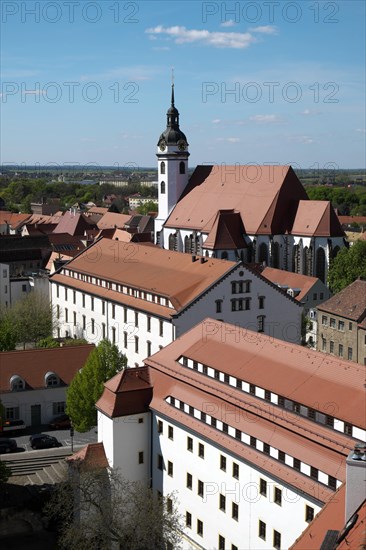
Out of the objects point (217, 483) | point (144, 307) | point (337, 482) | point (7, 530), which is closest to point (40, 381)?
point (144, 307)

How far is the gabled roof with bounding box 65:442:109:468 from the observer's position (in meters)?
36.8

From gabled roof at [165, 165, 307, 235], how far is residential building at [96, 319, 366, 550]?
134 ft

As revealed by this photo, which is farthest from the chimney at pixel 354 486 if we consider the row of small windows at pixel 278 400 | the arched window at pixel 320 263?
the arched window at pixel 320 263

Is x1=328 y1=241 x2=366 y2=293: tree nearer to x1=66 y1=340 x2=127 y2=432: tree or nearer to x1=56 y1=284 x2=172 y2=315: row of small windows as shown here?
x1=56 y1=284 x2=172 y2=315: row of small windows

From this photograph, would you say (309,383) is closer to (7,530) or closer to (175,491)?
(175,491)

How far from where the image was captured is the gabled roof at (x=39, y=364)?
5031 centimetres

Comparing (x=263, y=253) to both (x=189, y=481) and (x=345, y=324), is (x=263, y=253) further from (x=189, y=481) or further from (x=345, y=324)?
(x=189, y=481)

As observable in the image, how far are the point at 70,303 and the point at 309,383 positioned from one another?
4044 centimetres

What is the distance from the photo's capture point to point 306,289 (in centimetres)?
7106

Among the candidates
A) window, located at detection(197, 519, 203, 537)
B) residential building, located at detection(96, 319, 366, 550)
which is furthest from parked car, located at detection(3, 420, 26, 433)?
window, located at detection(197, 519, 203, 537)

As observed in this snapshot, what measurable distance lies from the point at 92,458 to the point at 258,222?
45856 millimetres

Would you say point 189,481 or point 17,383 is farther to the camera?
point 17,383

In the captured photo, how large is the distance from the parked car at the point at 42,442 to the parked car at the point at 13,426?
2.49 metres

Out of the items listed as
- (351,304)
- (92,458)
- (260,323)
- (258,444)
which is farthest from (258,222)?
(258,444)
